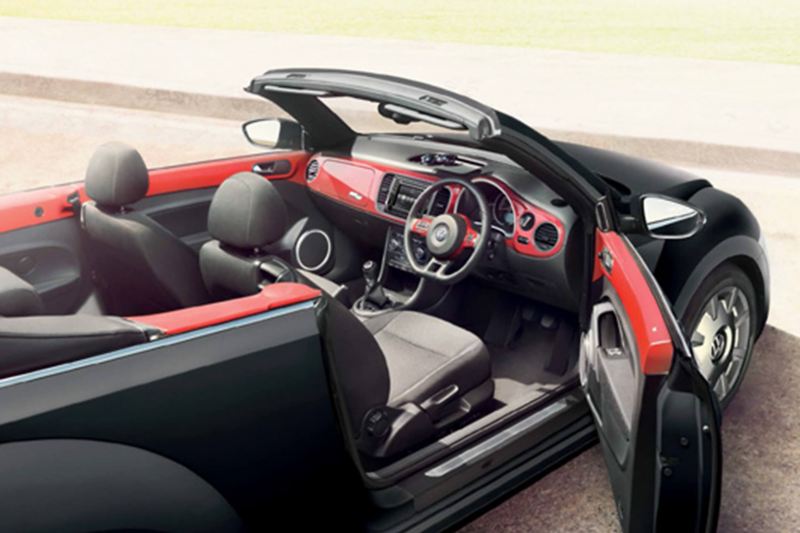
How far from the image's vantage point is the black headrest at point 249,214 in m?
3.10

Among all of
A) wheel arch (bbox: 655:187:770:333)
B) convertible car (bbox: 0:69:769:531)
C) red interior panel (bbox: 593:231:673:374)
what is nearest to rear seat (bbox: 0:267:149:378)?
convertible car (bbox: 0:69:769:531)

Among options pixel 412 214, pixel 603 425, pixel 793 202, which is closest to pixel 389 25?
pixel 793 202

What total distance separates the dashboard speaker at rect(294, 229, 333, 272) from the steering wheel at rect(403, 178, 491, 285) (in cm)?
91

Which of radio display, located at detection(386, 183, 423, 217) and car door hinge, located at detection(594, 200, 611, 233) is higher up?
car door hinge, located at detection(594, 200, 611, 233)

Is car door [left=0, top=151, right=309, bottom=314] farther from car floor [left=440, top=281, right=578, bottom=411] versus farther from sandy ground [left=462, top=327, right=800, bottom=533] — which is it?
sandy ground [left=462, top=327, right=800, bottom=533]

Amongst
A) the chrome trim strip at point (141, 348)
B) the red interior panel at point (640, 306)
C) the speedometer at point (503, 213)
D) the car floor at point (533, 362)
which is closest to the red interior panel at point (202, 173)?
the speedometer at point (503, 213)

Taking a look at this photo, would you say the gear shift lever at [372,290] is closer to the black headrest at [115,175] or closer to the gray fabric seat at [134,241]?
the gray fabric seat at [134,241]

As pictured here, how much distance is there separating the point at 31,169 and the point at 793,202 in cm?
690

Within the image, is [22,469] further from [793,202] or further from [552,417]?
[793,202]

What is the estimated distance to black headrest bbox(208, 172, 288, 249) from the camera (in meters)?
3.10

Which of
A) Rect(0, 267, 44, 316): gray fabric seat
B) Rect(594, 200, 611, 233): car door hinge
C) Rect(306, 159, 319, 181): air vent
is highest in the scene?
Rect(594, 200, 611, 233): car door hinge

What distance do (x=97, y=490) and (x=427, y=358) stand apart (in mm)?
1838

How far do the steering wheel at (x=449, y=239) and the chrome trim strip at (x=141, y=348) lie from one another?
1.44 m

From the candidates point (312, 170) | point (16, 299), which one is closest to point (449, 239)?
point (312, 170)
